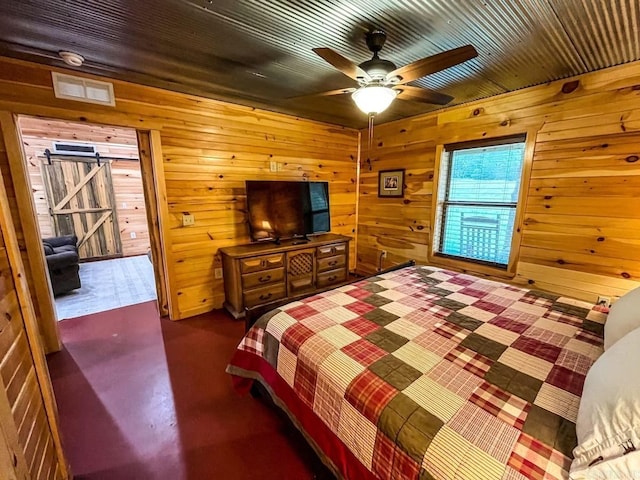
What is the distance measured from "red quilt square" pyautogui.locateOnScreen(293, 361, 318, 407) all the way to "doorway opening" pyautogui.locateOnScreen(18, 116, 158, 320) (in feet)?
11.2

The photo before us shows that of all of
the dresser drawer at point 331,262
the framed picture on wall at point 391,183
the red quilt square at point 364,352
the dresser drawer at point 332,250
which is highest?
the framed picture on wall at point 391,183

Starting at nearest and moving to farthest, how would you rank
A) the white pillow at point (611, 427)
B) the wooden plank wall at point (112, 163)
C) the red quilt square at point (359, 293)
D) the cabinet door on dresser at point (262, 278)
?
the white pillow at point (611, 427)
the red quilt square at point (359, 293)
the cabinet door on dresser at point (262, 278)
the wooden plank wall at point (112, 163)

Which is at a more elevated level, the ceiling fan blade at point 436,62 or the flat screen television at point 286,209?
the ceiling fan blade at point 436,62

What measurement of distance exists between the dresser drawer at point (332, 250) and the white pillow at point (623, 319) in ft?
8.43

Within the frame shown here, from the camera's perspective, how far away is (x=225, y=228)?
10.4 ft

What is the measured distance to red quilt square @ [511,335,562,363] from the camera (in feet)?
4.07

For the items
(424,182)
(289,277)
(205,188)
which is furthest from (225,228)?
(424,182)

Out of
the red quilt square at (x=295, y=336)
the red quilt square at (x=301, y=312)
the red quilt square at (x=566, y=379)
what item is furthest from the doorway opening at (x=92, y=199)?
the red quilt square at (x=566, y=379)

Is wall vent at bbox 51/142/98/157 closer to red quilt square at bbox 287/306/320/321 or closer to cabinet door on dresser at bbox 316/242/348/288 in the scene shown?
cabinet door on dresser at bbox 316/242/348/288

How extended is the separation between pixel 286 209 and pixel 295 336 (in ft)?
6.87

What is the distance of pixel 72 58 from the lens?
1925mm

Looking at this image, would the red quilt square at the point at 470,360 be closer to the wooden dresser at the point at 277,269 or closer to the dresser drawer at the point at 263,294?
the wooden dresser at the point at 277,269

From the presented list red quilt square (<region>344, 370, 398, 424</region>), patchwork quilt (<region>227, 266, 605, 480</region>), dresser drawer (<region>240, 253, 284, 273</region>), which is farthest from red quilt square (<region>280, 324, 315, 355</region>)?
dresser drawer (<region>240, 253, 284, 273</region>)

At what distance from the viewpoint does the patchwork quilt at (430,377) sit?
832 millimetres
